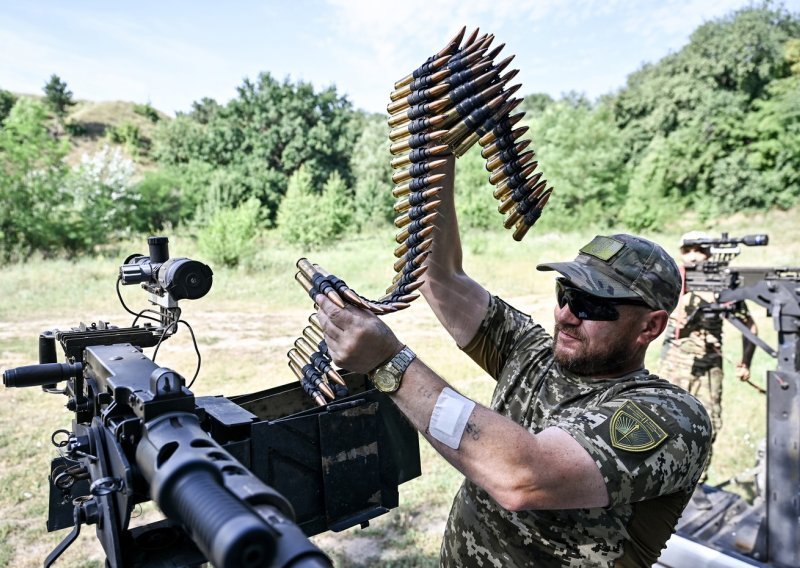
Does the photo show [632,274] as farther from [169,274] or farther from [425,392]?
[169,274]

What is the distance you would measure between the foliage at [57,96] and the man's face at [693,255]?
2362 inches

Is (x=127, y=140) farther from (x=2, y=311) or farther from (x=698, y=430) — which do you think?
(x=698, y=430)

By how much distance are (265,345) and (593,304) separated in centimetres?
1071

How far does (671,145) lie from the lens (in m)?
40.4

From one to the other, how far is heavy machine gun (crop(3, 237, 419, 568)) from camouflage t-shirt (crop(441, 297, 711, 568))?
0.42 meters

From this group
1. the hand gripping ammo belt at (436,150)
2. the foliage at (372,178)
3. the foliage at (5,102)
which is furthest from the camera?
the foliage at (5,102)

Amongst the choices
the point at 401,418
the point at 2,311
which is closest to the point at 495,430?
the point at 401,418

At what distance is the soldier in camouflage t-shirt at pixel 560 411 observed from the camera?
1.78 metres

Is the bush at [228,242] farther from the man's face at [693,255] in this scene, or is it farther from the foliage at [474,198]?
the man's face at [693,255]

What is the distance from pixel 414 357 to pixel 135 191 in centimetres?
2989

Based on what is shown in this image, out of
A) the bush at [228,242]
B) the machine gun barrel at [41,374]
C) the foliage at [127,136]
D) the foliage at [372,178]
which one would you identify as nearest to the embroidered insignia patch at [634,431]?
the machine gun barrel at [41,374]

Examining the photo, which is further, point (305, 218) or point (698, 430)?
point (305, 218)

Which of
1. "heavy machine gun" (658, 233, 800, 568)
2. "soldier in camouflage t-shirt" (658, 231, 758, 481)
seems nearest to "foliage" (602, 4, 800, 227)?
"soldier in camouflage t-shirt" (658, 231, 758, 481)

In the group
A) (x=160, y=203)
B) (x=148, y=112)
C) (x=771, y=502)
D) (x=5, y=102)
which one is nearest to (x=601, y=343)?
(x=771, y=502)
